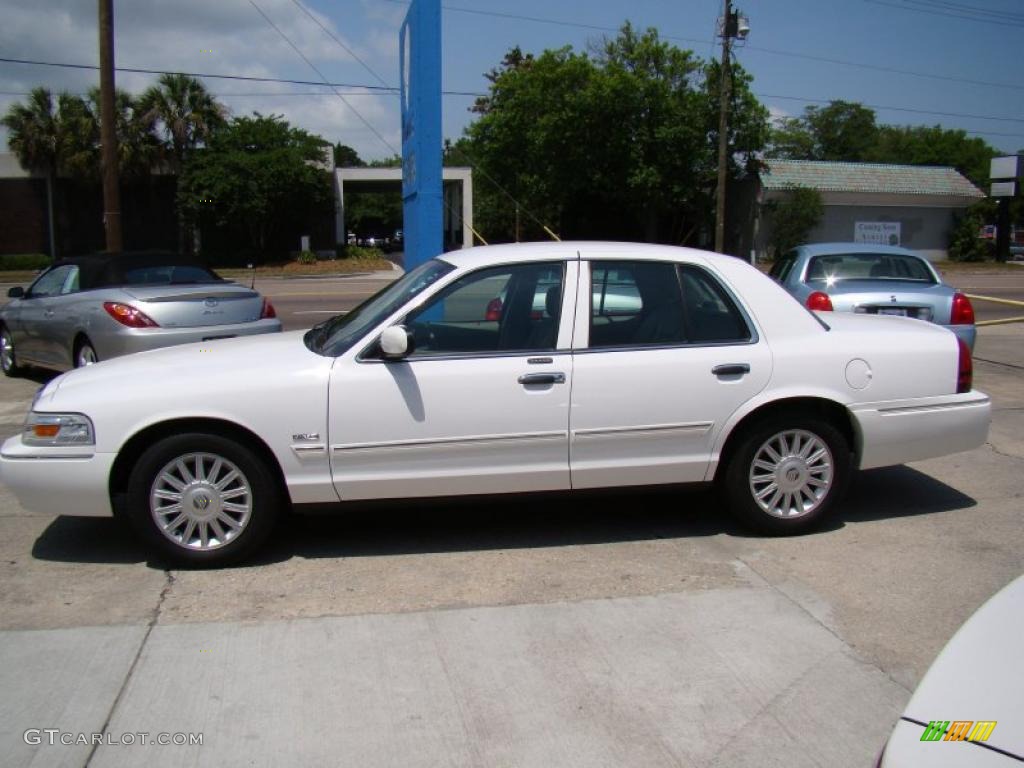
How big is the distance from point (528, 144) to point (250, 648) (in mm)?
41185

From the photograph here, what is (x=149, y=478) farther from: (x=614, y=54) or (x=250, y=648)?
(x=614, y=54)

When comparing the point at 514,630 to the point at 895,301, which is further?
the point at 895,301

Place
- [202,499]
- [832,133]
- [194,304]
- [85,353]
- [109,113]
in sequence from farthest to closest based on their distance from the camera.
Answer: [832,133] < [109,113] < [85,353] < [194,304] < [202,499]

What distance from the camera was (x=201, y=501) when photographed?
4.67 m

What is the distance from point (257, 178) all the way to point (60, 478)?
3653 centimetres

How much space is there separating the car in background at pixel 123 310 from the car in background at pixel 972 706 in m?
7.94

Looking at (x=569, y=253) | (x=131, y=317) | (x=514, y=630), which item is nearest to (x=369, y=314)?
(x=569, y=253)

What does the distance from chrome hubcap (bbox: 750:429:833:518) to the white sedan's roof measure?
1.13 m

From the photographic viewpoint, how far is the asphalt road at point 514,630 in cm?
327

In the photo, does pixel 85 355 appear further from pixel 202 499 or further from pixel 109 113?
pixel 109 113

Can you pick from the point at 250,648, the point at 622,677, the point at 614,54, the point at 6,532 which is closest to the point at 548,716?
the point at 622,677

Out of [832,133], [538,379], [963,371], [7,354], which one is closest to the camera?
[538,379]

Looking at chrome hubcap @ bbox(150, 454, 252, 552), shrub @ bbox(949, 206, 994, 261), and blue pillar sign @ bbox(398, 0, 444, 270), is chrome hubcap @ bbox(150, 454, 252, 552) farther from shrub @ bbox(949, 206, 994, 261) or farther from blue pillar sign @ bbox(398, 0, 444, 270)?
shrub @ bbox(949, 206, 994, 261)

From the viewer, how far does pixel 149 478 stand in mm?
4605
